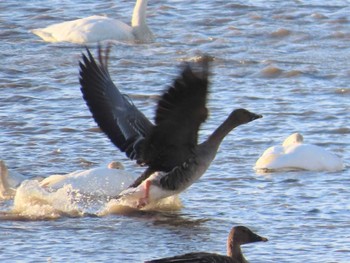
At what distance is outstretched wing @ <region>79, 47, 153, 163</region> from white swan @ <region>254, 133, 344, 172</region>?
1323 millimetres

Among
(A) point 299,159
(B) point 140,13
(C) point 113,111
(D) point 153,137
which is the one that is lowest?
(A) point 299,159

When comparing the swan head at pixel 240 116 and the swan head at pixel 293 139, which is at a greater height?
the swan head at pixel 240 116

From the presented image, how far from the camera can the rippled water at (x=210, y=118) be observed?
27.5 feet

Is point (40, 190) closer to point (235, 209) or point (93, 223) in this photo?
point (93, 223)

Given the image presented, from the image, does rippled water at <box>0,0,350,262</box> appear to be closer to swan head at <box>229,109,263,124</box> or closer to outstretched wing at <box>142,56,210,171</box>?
outstretched wing at <box>142,56,210,171</box>

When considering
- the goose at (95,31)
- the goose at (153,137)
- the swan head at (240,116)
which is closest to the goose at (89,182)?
the goose at (153,137)

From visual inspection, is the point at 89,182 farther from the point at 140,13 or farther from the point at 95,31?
the point at 140,13

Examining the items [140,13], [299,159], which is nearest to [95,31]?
[140,13]

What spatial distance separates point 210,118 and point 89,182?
284 centimetres

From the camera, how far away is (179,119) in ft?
28.7

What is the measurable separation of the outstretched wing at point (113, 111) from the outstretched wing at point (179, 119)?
14 centimetres

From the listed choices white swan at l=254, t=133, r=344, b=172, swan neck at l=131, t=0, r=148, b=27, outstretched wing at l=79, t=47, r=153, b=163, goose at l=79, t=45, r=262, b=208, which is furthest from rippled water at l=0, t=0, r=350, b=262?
outstretched wing at l=79, t=47, r=153, b=163

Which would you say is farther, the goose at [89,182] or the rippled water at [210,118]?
the goose at [89,182]

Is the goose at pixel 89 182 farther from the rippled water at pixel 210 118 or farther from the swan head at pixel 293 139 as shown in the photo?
the swan head at pixel 293 139
